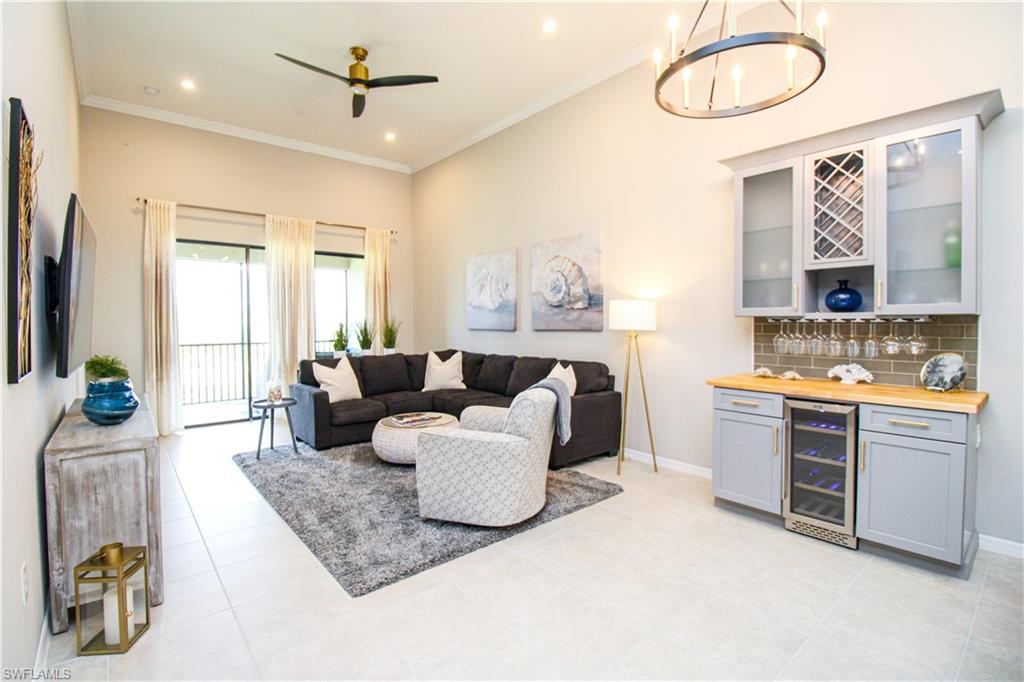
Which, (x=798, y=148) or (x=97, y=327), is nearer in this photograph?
(x=798, y=148)

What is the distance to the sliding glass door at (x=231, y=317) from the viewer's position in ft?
21.0

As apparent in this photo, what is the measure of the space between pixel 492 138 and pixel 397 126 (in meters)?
1.23

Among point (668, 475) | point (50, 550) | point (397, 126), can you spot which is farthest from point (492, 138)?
point (50, 550)

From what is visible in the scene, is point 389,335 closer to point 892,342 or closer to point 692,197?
point 692,197

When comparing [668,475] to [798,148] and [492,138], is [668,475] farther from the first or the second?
[492,138]

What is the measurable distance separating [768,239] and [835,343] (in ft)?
2.79

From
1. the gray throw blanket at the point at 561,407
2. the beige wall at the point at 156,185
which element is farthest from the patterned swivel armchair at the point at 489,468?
the beige wall at the point at 156,185

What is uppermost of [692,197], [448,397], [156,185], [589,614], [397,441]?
[156,185]

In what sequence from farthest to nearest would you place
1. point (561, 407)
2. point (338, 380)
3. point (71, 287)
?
point (338, 380) < point (561, 407) < point (71, 287)

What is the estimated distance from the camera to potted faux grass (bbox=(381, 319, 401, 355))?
7.44 meters

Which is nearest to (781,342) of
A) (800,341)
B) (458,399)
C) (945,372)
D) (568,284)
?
(800,341)

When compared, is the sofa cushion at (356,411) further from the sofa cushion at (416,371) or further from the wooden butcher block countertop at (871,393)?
the wooden butcher block countertop at (871,393)

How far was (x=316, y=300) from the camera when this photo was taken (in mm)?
7090

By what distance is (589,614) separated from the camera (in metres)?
2.23
